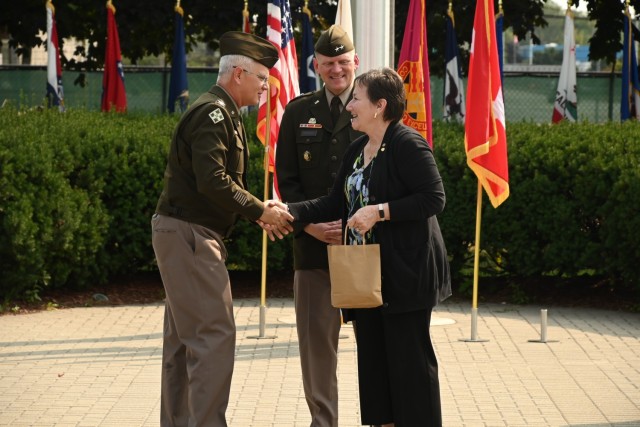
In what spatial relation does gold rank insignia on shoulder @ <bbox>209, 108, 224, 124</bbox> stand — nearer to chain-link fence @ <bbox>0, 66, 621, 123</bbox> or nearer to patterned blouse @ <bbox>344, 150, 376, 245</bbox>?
patterned blouse @ <bbox>344, 150, 376, 245</bbox>

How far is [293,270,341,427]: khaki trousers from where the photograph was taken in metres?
6.70

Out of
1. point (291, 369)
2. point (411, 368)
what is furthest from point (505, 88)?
point (411, 368)

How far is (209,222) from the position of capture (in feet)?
20.9


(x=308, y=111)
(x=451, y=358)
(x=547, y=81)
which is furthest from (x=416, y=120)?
(x=547, y=81)

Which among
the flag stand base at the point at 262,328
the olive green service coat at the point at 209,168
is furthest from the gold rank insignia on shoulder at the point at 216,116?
the flag stand base at the point at 262,328

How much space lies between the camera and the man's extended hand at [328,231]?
21.6ft

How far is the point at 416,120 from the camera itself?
1049 cm

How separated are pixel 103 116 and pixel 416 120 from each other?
4.99 metres

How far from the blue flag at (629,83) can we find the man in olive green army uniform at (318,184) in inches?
510

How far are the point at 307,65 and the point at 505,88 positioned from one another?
→ 918 cm

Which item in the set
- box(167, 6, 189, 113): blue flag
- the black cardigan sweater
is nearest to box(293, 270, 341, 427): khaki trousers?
the black cardigan sweater

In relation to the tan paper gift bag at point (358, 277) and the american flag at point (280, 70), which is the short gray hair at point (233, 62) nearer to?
the tan paper gift bag at point (358, 277)

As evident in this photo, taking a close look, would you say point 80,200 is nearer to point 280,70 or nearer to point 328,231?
point 280,70

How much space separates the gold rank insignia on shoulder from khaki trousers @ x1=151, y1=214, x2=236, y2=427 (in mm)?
578
